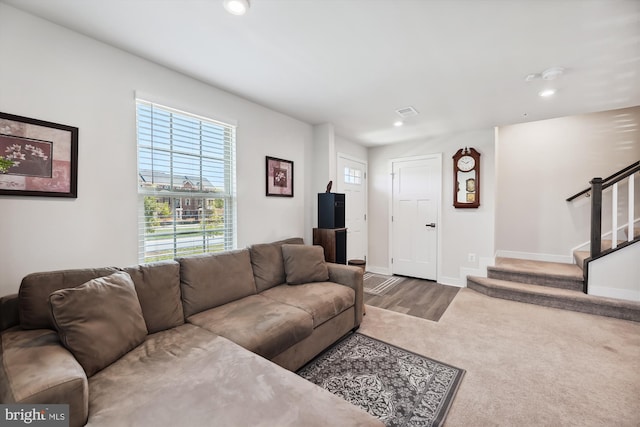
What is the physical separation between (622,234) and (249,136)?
214 inches

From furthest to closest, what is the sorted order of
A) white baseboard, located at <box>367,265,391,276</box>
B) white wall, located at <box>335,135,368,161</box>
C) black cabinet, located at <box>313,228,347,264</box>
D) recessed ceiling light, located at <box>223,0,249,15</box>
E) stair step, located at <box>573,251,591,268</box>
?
white baseboard, located at <box>367,265,391,276</box>, white wall, located at <box>335,135,368,161</box>, stair step, located at <box>573,251,591,268</box>, black cabinet, located at <box>313,228,347,264</box>, recessed ceiling light, located at <box>223,0,249,15</box>

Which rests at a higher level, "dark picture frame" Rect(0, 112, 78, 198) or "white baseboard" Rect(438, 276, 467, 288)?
"dark picture frame" Rect(0, 112, 78, 198)

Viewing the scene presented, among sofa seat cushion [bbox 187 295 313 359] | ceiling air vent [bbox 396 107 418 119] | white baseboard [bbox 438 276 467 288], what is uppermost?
ceiling air vent [bbox 396 107 418 119]

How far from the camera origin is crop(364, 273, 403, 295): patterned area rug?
401 centimetres

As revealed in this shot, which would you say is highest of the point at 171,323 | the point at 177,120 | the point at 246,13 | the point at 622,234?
the point at 246,13

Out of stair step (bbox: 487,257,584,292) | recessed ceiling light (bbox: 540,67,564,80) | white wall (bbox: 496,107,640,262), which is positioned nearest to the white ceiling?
recessed ceiling light (bbox: 540,67,564,80)

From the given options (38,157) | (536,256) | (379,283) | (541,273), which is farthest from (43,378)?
(536,256)

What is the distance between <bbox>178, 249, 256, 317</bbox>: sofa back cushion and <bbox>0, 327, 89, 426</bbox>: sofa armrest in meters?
0.79

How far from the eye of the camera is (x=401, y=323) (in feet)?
9.34

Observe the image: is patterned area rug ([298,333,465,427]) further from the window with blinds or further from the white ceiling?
the white ceiling

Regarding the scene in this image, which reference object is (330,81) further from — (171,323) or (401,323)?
(401,323)

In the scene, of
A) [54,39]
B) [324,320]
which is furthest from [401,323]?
[54,39]

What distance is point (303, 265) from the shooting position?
8.89 ft

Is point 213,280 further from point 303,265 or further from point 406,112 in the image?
point 406,112
